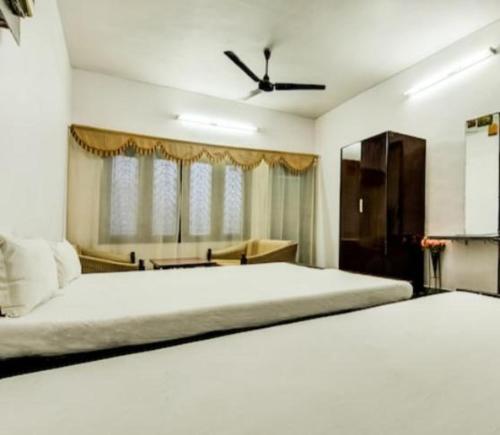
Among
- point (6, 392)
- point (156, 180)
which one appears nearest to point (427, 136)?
point (156, 180)

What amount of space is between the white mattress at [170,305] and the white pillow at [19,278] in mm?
52

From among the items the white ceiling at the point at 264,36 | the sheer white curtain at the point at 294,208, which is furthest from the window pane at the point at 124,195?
the sheer white curtain at the point at 294,208

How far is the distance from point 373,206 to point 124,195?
3261 mm

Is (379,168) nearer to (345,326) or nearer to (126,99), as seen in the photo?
Answer: (345,326)

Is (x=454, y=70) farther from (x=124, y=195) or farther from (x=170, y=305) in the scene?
(x=124, y=195)

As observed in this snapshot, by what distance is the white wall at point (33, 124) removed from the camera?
5.36 ft

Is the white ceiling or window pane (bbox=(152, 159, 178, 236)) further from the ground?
the white ceiling

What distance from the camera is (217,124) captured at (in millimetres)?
4832

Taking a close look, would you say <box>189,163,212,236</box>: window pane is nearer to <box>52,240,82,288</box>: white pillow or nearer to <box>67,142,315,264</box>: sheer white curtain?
Answer: <box>67,142,315,264</box>: sheer white curtain

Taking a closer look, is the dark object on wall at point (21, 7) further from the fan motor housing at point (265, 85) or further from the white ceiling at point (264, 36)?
the fan motor housing at point (265, 85)

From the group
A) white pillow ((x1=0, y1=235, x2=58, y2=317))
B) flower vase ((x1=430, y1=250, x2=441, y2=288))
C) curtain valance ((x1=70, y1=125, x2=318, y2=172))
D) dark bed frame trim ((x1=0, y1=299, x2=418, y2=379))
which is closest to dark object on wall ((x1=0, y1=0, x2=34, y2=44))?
white pillow ((x1=0, y1=235, x2=58, y2=317))

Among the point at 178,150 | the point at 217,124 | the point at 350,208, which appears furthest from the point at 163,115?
the point at 350,208

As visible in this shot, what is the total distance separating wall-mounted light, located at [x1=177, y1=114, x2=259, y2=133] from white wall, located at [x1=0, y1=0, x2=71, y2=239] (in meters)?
1.72

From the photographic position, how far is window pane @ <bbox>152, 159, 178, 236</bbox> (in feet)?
14.5
